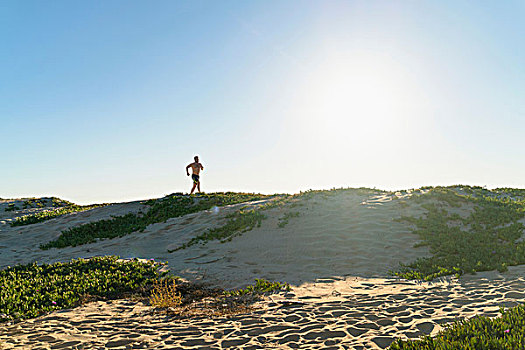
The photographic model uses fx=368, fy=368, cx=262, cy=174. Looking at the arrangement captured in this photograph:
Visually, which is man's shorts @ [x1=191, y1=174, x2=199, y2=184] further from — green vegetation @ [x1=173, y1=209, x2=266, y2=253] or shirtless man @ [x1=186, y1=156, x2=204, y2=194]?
green vegetation @ [x1=173, y1=209, x2=266, y2=253]

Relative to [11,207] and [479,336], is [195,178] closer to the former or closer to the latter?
[11,207]

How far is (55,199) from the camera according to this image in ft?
116

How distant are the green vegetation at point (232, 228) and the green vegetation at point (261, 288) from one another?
5.50 m

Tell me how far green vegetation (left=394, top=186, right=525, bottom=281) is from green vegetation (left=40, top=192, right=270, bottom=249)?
10942 millimetres

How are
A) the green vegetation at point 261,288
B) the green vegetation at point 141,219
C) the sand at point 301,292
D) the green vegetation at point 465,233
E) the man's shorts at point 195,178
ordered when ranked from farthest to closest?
1. the man's shorts at point 195,178
2. the green vegetation at point 141,219
3. the green vegetation at point 465,233
4. the green vegetation at point 261,288
5. the sand at point 301,292

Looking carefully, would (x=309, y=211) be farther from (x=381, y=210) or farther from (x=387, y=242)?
(x=387, y=242)

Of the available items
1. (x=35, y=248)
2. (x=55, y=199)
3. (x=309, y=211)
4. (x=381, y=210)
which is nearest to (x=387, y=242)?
(x=381, y=210)

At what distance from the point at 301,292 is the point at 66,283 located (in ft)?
19.2

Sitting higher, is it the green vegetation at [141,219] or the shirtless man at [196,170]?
the shirtless man at [196,170]

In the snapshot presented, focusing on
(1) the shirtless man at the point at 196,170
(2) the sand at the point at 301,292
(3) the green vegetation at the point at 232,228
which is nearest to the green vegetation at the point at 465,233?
(2) the sand at the point at 301,292

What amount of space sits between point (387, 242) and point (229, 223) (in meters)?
6.77

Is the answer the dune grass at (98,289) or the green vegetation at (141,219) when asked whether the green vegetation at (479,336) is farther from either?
the green vegetation at (141,219)

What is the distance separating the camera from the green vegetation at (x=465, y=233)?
388 inches

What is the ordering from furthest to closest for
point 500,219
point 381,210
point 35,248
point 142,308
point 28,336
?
point 35,248
point 381,210
point 500,219
point 142,308
point 28,336
